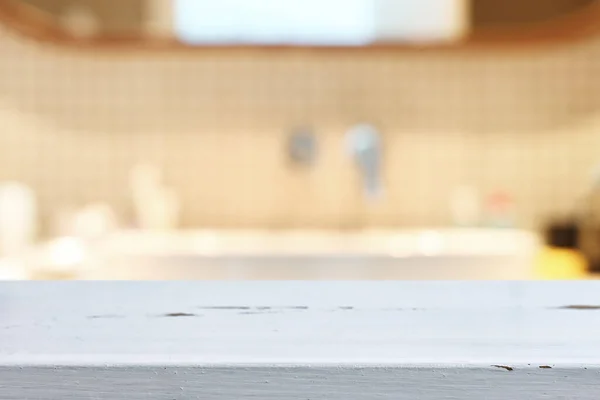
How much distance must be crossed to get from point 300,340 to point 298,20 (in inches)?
42.5

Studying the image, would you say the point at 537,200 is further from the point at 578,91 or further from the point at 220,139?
the point at 220,139

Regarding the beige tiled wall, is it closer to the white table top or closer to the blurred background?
the blurred background

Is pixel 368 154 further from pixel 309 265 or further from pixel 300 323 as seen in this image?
pixel 300 323

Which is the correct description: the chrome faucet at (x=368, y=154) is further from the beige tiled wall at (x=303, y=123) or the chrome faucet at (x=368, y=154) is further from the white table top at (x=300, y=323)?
the white table top at (x=300, y=323)

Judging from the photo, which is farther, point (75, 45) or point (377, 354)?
point (75, 45)

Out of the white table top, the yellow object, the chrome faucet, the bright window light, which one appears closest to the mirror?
the bright window light

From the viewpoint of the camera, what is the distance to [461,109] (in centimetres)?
125

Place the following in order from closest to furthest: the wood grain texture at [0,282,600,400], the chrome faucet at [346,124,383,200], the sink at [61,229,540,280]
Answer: the wood grain texture at [0,282,600,400] → the sink at [61,229,540,280] → the chrome faucet at [346,124,383,200]

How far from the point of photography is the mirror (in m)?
1.24

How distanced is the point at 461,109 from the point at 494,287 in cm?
99

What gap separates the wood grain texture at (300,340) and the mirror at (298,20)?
0.99 meters

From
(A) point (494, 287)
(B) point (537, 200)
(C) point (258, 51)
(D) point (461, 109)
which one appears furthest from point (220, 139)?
(A) point (494, 287)

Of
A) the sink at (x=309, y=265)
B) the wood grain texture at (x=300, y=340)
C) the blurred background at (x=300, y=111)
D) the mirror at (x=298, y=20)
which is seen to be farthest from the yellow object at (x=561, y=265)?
the wood grain texture at (x=300, y=340)

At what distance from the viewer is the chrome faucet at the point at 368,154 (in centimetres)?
124
